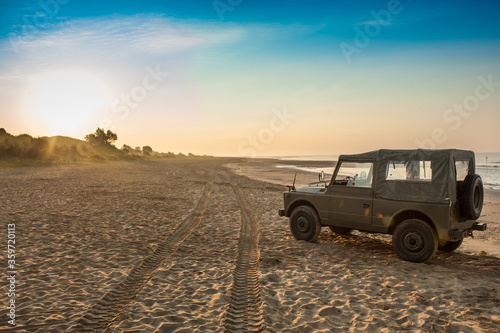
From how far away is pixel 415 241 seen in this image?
7.49 m

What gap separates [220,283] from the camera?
20.9 ft

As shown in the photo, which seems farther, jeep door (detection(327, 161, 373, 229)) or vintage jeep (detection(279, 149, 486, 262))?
jeep door (detection(327, 161, 373, 229))

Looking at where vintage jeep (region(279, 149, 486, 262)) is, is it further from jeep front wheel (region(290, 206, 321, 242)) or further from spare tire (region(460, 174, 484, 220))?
jeep front wheel (region(290, 206, 321, 242))

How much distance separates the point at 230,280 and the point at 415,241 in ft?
14.5

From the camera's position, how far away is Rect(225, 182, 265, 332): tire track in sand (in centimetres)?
481

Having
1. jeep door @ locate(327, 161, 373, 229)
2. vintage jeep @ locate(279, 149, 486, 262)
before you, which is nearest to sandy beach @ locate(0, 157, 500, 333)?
vintage jeep @ locate(279, 149, 486, 262)

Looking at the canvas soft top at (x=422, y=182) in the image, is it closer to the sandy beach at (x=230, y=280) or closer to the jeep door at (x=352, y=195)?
the jeep door at (x=352, y=195)

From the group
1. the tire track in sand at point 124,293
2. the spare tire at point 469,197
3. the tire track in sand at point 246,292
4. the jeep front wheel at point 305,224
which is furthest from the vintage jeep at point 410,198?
the tire track in sand at point 124,293

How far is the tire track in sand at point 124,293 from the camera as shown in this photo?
472 centimetres

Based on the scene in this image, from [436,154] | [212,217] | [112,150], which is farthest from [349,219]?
[112,150]

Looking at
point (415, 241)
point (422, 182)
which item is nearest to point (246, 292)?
point (415, 241)

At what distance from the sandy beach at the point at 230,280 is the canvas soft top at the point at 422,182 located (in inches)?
63.6

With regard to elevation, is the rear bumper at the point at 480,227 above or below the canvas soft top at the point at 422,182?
below

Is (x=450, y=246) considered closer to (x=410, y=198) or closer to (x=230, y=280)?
(x=410, y=198)
